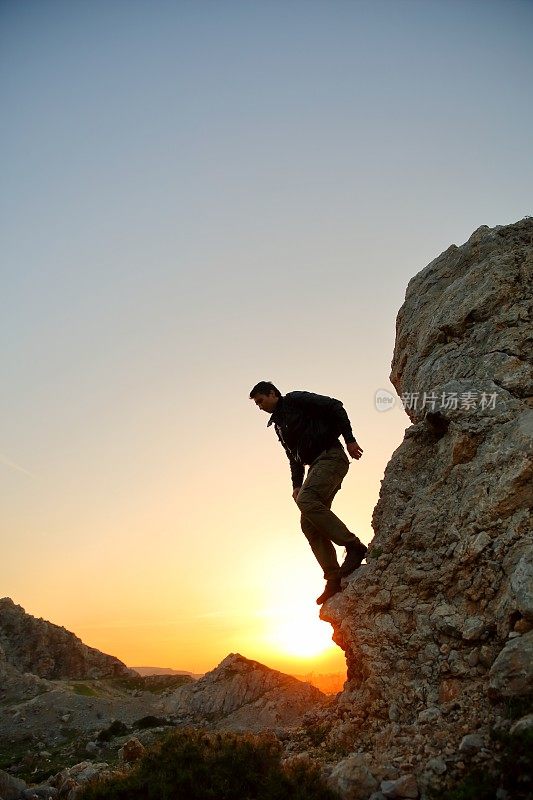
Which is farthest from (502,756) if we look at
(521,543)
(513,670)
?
(521,543)

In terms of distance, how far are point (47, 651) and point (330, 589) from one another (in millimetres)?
37839

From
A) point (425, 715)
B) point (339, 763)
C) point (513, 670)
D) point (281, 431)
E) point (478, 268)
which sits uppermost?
point (478, 268)

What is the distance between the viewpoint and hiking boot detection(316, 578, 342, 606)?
32.3ft

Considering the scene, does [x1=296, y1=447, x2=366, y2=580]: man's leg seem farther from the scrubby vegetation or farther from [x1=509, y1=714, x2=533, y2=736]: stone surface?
[x1=509, y1=714, x2=533, y2=736]: stone surface

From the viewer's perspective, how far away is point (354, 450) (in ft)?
34.1

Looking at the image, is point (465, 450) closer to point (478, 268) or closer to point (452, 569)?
point (452, 569)

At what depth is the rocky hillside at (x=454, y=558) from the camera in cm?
669

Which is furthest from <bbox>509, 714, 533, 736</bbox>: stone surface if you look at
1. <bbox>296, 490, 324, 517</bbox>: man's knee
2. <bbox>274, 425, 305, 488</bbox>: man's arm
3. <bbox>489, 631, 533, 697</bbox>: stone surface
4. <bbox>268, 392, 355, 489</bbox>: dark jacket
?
<bbox>274, 425, 305, 488</bbox>: man's arm

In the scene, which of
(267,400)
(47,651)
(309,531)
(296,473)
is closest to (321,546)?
(309,531)

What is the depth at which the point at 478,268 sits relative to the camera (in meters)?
11.5

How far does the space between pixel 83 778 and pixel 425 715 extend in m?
7.16

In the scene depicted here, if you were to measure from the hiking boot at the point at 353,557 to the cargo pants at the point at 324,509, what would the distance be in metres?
0.10

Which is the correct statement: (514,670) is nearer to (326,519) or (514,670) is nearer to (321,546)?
(326,519)

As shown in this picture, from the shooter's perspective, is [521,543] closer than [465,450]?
Yes
